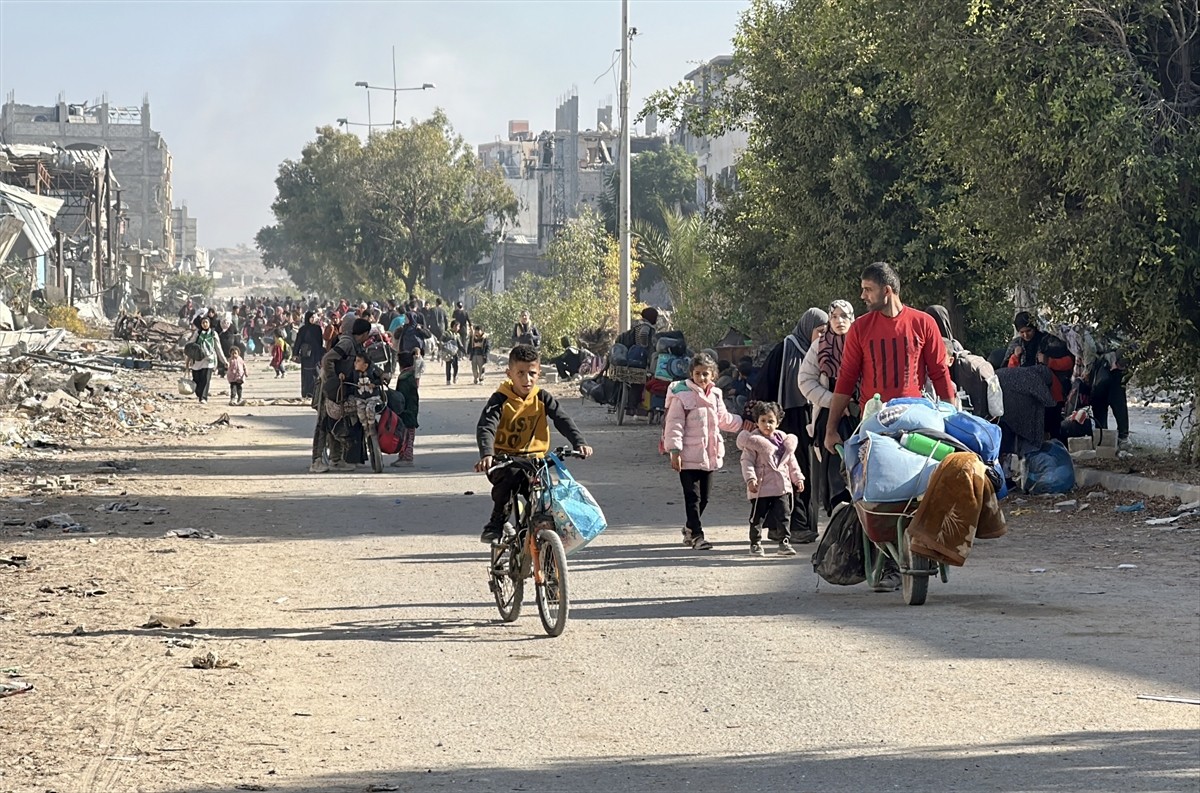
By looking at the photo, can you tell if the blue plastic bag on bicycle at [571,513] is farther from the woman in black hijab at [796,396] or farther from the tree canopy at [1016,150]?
the tree canopy at [1016,150]

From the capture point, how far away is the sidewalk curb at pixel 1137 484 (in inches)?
605

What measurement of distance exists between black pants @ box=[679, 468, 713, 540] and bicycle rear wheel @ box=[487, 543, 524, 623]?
3133mm

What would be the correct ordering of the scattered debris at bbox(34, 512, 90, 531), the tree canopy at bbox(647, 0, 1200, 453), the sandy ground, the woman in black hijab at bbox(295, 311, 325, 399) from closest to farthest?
1. the sandy ground
2. the scattered debris at bbox(34, 512, 90, 531)
3. the tree canopy at bbox(647, 0, 1200, 453)
4. the woman in black hijab at bbox(295, 311, 325, 399)

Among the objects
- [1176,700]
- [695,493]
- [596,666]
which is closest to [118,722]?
[596,666]

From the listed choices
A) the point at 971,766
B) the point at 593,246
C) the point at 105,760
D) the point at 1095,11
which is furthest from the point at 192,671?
the point at 593,246

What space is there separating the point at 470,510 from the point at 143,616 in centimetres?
612

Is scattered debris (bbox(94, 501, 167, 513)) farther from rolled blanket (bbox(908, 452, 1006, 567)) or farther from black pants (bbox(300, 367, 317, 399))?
black pants (bbox(300, 367, 317, 399))

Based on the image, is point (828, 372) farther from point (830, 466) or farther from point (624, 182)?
point (624, 182)

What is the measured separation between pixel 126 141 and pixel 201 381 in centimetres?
11841

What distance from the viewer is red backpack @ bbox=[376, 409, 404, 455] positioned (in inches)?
801

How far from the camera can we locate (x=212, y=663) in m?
8.72

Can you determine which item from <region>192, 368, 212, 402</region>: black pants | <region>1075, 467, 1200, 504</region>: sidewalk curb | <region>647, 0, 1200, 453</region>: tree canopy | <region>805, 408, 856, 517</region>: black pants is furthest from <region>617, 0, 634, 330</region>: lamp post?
<region>805, 408, 856, 517</region>: black pants

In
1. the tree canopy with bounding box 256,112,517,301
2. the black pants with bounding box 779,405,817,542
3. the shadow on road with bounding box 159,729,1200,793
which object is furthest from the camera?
the tree canopy with bounding box 256,112,517,301

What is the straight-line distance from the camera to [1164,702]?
759 cm
